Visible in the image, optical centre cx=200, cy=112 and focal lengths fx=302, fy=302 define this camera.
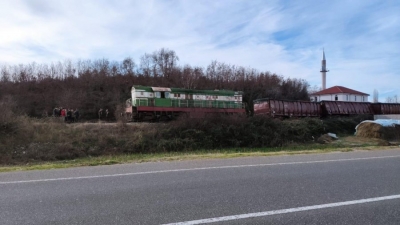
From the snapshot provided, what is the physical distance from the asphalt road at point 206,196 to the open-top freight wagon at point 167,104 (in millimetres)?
18730

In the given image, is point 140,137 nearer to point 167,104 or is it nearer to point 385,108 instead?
point 167,104

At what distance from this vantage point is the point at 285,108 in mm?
34438

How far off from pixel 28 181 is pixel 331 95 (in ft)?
269

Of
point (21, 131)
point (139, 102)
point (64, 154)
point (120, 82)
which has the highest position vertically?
point (120, 82)

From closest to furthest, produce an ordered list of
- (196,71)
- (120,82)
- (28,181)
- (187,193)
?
(187,193) < (28,181) < (120,82) < (196,71)

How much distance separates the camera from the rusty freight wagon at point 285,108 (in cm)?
3319

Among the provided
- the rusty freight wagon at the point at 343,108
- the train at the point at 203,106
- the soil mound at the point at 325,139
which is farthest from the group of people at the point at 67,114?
the rusty freight wagon at the point at 343,108

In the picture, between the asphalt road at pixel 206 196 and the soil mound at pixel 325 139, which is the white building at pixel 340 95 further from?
the asphalt road at pixel 206 196

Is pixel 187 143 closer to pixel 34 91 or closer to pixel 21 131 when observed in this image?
pixel 21 131

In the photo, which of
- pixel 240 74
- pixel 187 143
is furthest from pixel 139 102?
pixel 240 74

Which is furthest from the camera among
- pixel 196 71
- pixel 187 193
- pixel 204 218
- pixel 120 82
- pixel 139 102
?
pixel 196 71

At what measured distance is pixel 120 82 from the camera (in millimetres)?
59469

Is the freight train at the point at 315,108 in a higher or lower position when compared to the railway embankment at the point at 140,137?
higher

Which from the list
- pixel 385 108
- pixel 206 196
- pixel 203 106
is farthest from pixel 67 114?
pixel 385 108
